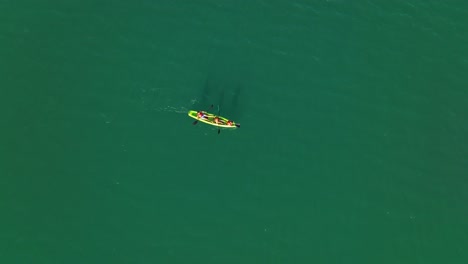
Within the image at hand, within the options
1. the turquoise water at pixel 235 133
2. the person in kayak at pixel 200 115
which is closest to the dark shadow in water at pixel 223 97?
the turquoise water at pixel 235 133

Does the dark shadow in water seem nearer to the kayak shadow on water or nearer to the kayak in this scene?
the kayak shadow on water

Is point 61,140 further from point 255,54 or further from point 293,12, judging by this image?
point 293,12

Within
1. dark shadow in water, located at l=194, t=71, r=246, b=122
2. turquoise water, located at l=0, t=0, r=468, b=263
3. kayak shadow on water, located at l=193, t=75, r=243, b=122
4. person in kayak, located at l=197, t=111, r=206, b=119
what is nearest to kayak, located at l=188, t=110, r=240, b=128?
person in kayak, located at l=197, t=111, r=206, b=119

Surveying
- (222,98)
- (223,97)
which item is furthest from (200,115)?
(223,97)

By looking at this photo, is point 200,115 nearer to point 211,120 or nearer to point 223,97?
point 211,120

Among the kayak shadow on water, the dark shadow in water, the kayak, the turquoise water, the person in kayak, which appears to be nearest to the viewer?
the turquoise water

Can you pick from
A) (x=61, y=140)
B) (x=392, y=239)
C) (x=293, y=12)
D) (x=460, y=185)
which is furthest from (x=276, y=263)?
(x=293, y=12)
